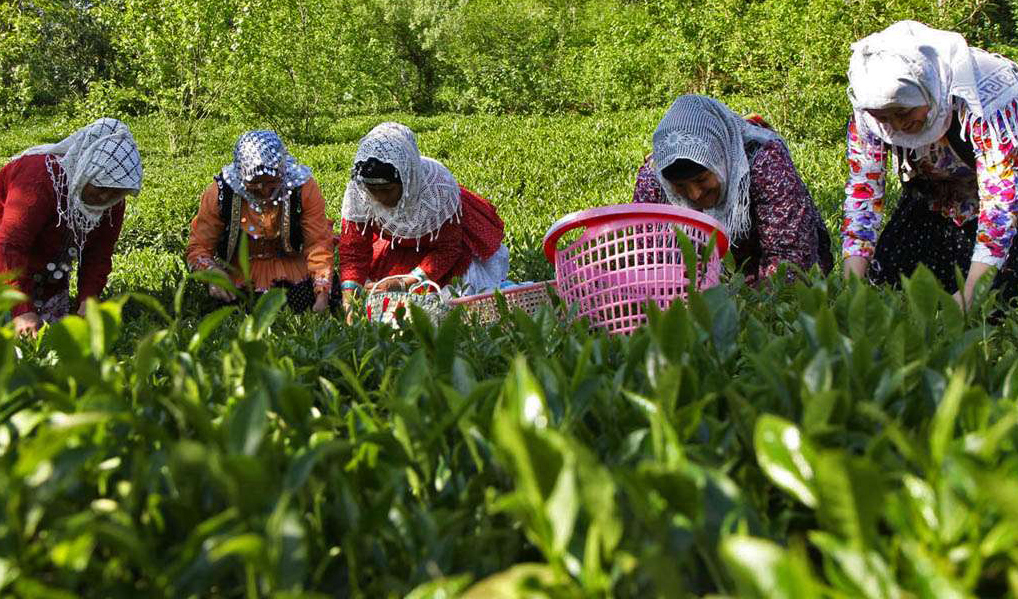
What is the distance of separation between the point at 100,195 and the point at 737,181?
2.81m

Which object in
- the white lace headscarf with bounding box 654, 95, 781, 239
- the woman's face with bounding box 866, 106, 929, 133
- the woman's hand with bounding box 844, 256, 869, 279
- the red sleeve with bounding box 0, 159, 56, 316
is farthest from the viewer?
the red sleeve with bounding box 0, 159, 56, 316

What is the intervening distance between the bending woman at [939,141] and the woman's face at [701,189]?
1.60 feet

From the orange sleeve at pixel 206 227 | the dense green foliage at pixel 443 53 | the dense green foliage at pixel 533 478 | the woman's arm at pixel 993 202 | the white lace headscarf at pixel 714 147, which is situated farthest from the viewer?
the dense green foliage at pixel 443 53

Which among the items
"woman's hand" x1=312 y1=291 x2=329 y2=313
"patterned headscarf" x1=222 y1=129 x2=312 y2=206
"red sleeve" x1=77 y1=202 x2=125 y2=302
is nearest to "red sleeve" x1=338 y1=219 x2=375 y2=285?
"woman's hand" x1=312 y1=291 x2=329 y2=313

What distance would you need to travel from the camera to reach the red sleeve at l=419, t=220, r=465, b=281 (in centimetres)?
462

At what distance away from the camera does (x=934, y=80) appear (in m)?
2.91

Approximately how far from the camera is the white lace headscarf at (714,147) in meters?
3.39

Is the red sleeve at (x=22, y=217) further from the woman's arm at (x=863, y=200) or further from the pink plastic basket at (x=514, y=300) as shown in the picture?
the woman's arm at (x=863, y=200)

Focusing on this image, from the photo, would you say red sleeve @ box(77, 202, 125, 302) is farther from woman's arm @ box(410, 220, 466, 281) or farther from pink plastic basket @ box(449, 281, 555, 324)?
pink plastic basket @ box(449, 281, 555, 324)

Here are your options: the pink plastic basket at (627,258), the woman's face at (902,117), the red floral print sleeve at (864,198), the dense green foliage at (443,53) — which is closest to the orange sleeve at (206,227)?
the pink plastic basket at (627,258)

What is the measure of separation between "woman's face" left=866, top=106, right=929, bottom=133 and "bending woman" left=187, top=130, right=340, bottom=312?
2655 millimetres

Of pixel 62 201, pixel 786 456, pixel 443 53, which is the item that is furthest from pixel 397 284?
pixel 443 53

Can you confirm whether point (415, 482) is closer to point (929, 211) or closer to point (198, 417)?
point (198, 417)

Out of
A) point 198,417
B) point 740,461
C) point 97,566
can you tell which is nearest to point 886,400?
point 740,461
